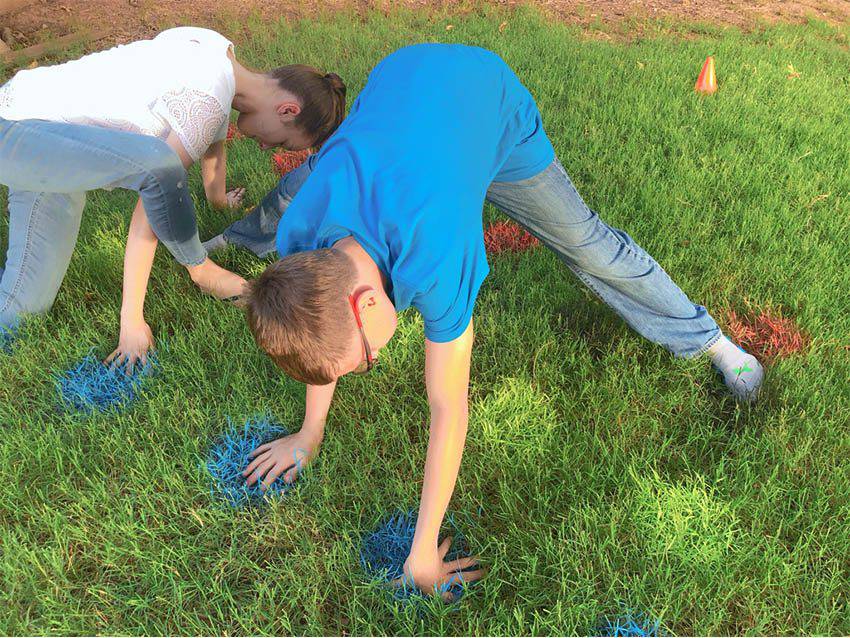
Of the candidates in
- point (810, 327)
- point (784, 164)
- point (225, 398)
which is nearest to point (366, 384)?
point (225, 398)

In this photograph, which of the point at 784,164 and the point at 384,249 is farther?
the point at 784,164

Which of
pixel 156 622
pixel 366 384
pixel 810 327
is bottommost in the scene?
pixel 156 622

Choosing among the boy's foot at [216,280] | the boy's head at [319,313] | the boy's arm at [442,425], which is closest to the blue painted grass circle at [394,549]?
the boy's arm at [442,425]

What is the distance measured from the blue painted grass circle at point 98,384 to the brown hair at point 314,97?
1.28 metres

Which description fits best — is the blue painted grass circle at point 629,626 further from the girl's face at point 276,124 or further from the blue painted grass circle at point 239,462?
the girl's face at point 276,124

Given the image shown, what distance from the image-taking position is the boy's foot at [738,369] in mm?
2459

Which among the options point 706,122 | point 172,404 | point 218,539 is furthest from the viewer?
point 706,122

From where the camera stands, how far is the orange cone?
4875 mm

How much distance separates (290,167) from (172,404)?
218cm

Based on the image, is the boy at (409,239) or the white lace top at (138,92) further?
the white lace top at (138,92)

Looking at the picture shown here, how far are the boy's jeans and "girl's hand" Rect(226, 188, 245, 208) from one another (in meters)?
1.90

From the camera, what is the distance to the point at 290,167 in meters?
4.14

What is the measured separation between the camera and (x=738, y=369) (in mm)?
2459

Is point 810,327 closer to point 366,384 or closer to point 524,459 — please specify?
point 524,459
